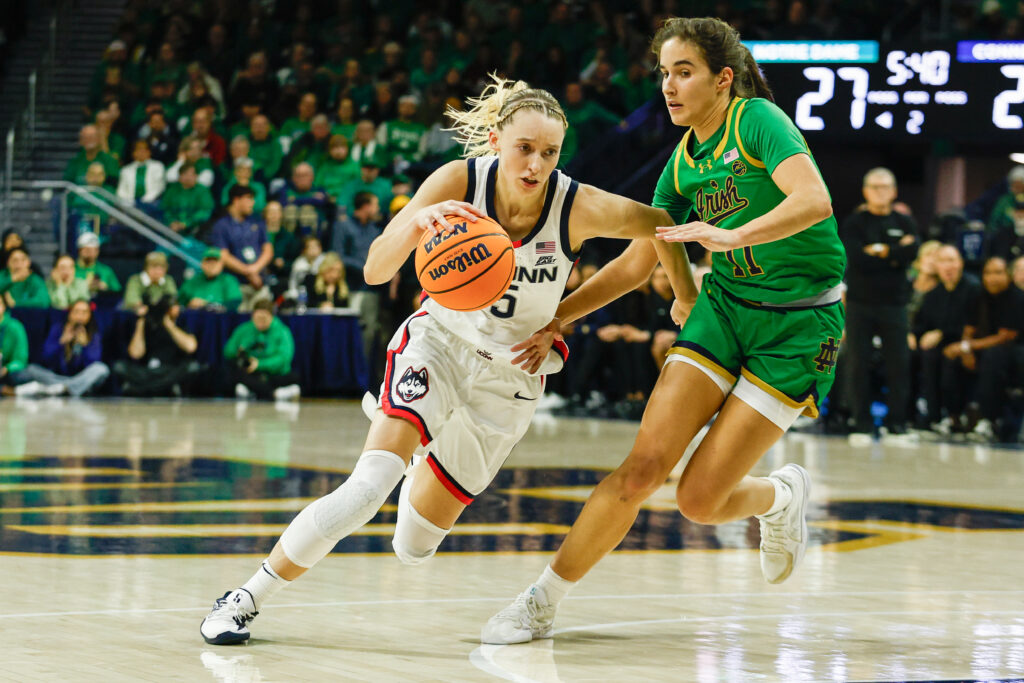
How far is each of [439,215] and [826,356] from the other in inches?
54.8

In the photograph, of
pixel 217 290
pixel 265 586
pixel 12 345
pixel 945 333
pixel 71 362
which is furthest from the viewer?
pixel 217 290

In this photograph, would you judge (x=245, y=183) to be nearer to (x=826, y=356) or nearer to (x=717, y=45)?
(x=717, y=45)

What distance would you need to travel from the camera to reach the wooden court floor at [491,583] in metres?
4.13

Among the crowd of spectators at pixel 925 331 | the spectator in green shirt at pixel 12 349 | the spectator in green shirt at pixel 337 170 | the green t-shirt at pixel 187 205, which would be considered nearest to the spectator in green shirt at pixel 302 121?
the spectator in green shirt at pixel 337 170

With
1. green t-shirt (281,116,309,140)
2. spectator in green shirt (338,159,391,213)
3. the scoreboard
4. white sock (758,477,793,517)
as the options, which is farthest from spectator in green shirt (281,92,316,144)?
white sock (758,477,793,517)

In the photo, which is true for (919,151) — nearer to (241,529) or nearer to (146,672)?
(241,529)

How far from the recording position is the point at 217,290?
1515 centimetres

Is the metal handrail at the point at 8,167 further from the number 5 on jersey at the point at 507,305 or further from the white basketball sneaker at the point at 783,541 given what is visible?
the white basketball sneaker at the point at 783,541

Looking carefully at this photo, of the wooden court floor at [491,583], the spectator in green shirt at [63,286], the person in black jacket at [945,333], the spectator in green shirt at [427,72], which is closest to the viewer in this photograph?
the wooden court floor at [491,583]

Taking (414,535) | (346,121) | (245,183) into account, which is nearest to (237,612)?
(414,535)

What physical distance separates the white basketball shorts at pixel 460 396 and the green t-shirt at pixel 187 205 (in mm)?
11773

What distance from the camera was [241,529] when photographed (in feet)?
21.6

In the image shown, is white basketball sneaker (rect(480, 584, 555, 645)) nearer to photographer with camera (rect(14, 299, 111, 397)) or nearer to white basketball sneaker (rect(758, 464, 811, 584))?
white basketball sneaker (rect(758, 464, 811, 584))

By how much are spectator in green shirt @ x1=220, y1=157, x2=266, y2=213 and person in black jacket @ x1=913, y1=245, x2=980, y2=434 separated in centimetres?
732
